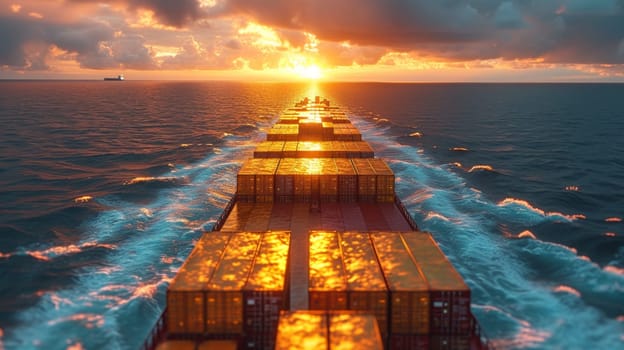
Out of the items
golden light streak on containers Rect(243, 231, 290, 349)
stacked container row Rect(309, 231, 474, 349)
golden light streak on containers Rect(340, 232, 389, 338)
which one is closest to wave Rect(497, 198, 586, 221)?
stacked container row Rect(309, 231, 474, 349)

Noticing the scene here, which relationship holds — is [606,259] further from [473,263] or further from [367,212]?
[367,212]

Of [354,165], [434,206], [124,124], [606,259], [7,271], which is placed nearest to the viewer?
[7,271]

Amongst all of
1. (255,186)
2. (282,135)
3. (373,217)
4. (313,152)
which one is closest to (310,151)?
(313,152)

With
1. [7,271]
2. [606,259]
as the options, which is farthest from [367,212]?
[7,271]

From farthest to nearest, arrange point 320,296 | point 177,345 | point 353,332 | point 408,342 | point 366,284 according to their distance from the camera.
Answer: point 366,284
point 408,342
point 320,296
point 177,345
point 353,332

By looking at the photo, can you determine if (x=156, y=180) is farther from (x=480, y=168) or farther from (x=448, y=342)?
(x=448, y=342)
